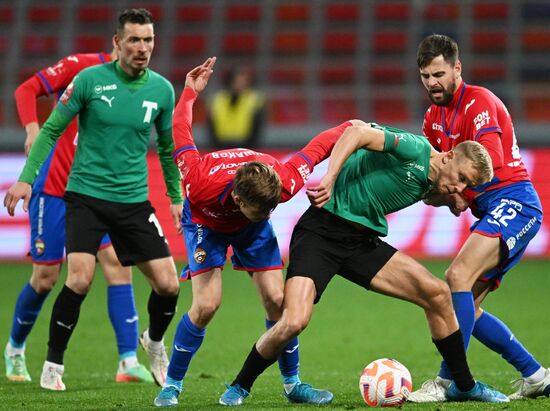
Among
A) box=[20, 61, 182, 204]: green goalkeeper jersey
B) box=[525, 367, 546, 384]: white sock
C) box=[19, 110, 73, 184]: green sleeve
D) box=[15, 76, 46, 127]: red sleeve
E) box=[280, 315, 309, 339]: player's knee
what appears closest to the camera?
box=[280, 315, 309, 339]: player's knee

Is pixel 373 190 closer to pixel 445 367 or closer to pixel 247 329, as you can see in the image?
pixel 445 367

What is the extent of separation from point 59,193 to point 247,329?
8.34 ft

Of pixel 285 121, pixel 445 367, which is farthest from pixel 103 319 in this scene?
pixel 285 121

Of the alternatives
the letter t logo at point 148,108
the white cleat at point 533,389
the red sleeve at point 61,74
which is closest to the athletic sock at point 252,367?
the white cleat at point 533,389

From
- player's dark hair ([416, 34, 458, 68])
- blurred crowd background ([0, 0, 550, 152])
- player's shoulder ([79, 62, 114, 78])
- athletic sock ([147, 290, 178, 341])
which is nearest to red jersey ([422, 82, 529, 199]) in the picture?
player's dark hair ([416, 34, 458, 68])

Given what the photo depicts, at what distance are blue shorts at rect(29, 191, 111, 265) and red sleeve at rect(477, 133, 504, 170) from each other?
279cm

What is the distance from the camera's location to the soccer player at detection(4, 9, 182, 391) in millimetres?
6535

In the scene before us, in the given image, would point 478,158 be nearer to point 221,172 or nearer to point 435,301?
point 435,301

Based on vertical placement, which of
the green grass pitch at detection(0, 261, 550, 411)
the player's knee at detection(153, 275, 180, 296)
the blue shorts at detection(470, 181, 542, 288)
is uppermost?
the blue shorts at detection(470, 181, 542, 288)

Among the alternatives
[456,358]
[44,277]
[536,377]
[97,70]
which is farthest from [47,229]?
[536,377]

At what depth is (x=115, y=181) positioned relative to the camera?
6.70 m

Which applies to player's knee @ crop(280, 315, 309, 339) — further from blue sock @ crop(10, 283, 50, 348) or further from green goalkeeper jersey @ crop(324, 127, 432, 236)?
blue sock @ crop(10, 283, 50, 348)

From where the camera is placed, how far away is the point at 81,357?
8.13m

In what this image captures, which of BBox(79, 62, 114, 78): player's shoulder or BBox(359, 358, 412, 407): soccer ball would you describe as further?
BBox(79, 62, 114, 78): player's shoulder
